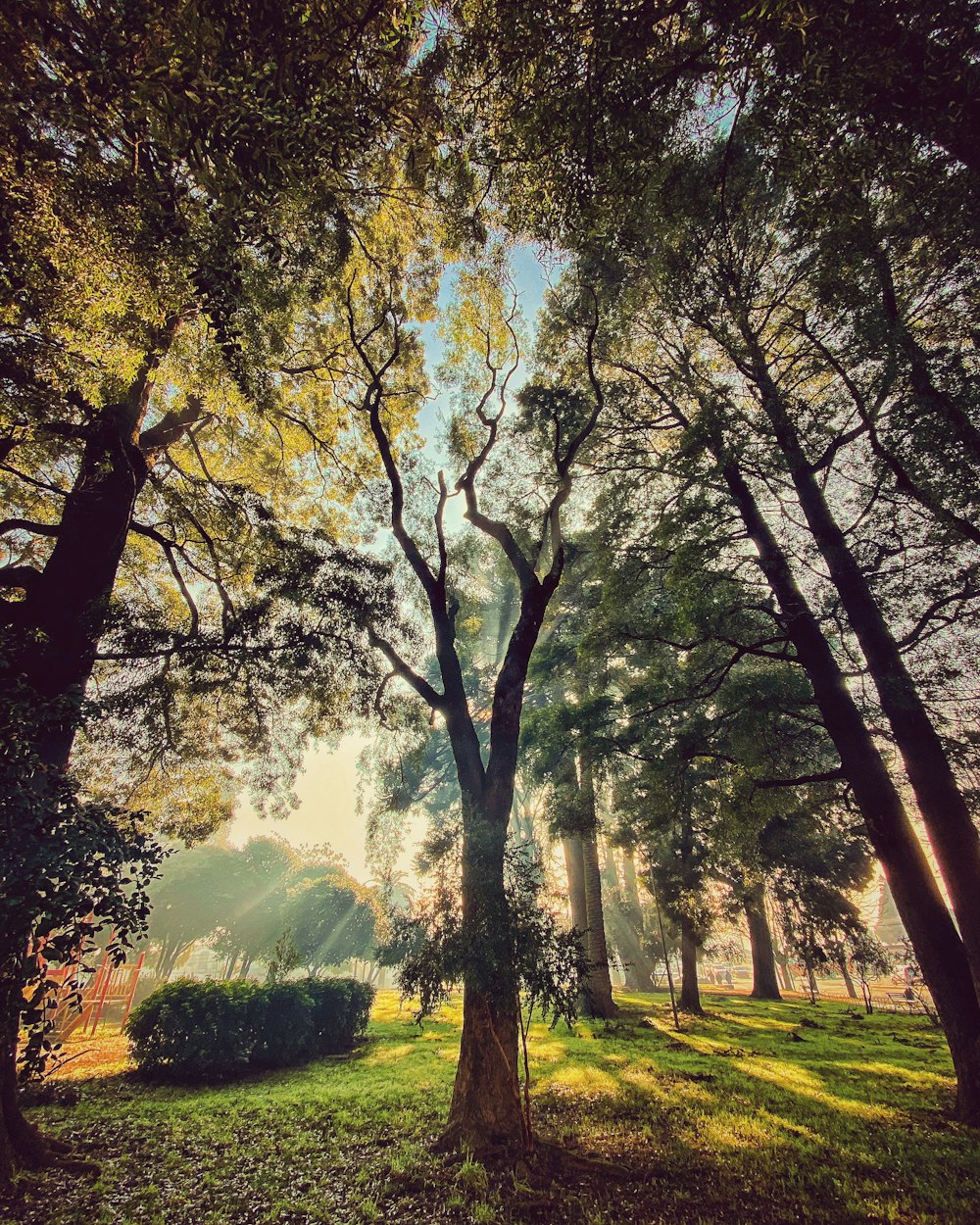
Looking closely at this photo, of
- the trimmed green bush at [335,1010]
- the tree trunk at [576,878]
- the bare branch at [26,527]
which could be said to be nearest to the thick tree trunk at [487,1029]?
the bare branch at [26,527]

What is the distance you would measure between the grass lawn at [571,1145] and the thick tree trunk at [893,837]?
0.99 meters

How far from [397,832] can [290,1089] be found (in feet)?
21.7

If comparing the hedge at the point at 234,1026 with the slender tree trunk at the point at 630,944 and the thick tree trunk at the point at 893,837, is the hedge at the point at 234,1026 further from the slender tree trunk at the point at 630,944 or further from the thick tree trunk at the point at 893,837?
the slender tree trunk at the point at 630,944

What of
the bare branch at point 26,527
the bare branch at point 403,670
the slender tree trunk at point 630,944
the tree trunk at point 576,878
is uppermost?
the bare branch at point 26,527

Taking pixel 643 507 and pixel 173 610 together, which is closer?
pixel 643 507

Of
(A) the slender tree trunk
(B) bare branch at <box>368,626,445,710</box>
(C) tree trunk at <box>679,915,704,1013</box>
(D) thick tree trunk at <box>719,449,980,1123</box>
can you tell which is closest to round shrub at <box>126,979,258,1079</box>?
(B) bare branch at <box>368,626,445,710</box>

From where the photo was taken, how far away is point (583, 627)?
44.4 feet

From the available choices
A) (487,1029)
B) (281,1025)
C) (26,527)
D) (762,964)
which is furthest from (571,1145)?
(762,964)

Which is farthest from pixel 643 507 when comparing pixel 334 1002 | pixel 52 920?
pixel 334 1002

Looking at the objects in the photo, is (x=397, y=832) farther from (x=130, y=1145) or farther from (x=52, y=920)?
(x=52, y=920)

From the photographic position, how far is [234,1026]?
432 inches

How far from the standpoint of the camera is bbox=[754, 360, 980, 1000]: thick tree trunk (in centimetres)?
654

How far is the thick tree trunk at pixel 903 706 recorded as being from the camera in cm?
654

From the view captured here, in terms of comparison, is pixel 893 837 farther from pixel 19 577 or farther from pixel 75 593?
pixel 19 577
